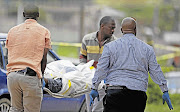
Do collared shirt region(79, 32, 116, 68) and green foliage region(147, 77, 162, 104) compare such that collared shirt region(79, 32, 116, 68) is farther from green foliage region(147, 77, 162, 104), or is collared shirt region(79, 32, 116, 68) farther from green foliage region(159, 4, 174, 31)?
green foliage region(159, 4, 174, 31)

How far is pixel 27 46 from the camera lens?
5.69 m

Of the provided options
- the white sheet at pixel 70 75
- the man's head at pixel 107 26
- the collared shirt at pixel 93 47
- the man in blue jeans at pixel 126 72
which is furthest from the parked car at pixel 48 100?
the man in blue jeans at pixel 126 72

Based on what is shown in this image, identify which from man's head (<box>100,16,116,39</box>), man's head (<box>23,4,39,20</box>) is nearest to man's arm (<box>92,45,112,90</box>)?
man's head (<box>23,4,39,20</box>)

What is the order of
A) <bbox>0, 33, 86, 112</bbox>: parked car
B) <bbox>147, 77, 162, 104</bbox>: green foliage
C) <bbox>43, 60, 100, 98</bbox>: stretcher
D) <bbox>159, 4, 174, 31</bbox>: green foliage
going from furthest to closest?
<bbox>159, 4, 174, 31</bbox>: green foliage, <bbox>147, 77, 162, 104</bbox>: green foliage, <bbox>0, 33, 86, 112</bbox>: parked car, <bbox>43, 60, 100, 98</bbox>: stretcher

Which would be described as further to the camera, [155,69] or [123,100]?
[155,69]

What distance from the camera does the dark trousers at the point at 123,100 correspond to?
5469 mm

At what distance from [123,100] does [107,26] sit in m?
2.27

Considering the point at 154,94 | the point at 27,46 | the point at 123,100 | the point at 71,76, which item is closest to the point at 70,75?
the point at 71,76

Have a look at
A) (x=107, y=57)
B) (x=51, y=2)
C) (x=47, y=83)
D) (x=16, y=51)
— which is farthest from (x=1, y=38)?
(x=51, y=2)

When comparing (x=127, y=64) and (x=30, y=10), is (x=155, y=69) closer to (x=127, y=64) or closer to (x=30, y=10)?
(x=127, y=64)

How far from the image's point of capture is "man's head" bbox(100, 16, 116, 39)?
746 centimetres

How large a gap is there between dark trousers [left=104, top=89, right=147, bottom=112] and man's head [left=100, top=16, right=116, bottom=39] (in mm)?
2133

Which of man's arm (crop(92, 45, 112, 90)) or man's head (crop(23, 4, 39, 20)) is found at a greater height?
man's head (crop(23, 4, 39, 20))

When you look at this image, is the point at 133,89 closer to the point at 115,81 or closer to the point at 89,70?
the point at 115,81
